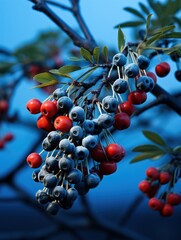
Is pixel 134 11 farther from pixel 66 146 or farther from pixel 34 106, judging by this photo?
pixel 66 146

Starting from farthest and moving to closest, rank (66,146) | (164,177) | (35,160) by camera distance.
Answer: (164,177), (35,160), (66,146)

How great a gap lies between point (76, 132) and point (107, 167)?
105 mm

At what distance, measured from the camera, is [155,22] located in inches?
61.6

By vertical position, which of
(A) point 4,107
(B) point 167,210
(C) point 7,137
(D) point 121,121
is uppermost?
(D) point 121,121

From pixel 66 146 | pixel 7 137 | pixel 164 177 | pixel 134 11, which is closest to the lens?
pixel 66 146

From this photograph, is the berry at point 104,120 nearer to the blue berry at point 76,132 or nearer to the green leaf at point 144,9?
the blue berry at point 76,132

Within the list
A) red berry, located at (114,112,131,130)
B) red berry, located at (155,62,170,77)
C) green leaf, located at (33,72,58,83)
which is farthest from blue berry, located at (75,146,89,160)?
red berry, located at (155,62,170,77)

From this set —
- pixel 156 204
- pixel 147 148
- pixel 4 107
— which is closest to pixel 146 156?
pixel 147 148

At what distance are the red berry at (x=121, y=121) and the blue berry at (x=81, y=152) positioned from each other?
0.10m

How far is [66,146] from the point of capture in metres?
0.86

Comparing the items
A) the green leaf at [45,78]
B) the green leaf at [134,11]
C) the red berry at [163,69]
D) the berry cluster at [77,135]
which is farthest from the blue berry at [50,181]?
the green leaf at [134,11]

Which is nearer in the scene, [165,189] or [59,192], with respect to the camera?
[59,192]

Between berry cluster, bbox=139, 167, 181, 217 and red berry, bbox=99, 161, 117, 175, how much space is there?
0.36 m

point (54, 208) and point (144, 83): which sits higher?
point (144, 83)
